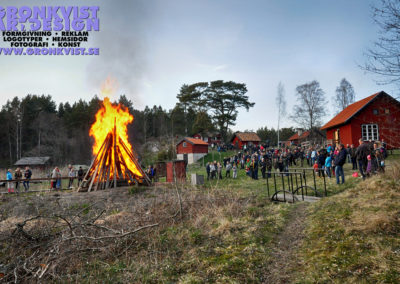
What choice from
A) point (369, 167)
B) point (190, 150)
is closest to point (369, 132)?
→ point (369, 167)

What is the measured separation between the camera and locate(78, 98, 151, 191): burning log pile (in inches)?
532

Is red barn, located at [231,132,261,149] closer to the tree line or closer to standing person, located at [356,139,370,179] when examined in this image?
the tree line

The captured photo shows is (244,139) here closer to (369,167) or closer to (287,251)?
(369,167)

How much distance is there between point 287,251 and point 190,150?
35.7 meters

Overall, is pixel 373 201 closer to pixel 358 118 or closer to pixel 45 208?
pixel 45 208

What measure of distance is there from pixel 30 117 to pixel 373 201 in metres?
54.5

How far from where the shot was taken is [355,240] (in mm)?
Answer: 4633

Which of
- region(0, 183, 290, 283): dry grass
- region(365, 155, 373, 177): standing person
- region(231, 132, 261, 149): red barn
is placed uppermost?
region(231, 132, 261, 149): red barn

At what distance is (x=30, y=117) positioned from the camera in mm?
46562

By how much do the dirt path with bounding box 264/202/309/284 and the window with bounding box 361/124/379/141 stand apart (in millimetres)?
21231

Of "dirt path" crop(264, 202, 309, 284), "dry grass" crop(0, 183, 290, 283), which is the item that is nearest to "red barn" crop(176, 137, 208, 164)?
"dry grass" crop(0, 183, 290, 283)

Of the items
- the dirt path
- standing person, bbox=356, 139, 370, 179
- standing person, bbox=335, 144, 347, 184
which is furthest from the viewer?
standing person, bbox=356, 139, 370, 179

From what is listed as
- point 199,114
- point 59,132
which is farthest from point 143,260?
point 59,132

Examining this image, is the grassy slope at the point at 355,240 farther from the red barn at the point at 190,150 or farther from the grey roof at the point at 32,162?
the grey roof at the point at 32,162
